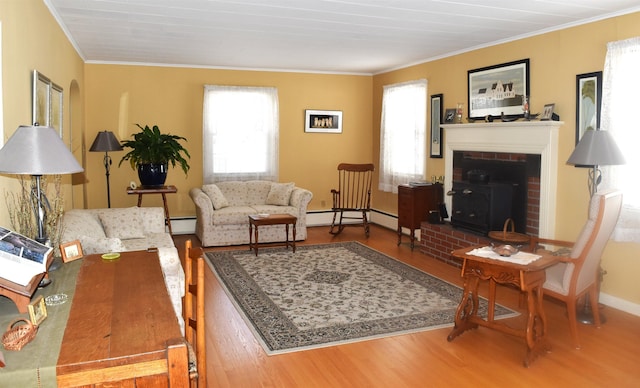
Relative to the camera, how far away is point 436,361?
11.1 feet

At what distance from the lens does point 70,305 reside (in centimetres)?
203

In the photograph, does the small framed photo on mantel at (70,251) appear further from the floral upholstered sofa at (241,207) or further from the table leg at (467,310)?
the floral upholstered sofa at (241,207)

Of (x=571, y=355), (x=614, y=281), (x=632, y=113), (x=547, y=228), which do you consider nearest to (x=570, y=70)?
(x=632, y=113)

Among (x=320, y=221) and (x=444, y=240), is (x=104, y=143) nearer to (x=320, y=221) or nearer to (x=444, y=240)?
(x=320, y=221)

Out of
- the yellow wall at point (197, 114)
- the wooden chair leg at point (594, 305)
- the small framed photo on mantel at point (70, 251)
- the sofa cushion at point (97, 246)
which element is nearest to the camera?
the small framed photo on mantel at point (70, 251)

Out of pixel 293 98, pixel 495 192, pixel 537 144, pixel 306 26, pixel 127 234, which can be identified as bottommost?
pixel 127 234

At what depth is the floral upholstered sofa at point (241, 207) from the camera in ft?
22.6

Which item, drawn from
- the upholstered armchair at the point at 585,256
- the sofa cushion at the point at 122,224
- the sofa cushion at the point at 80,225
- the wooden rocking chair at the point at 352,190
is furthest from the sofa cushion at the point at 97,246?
the wooden rocking chair at the point at 352,190

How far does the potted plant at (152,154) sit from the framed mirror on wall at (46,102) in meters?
1.95

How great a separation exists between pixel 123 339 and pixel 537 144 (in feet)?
14.9

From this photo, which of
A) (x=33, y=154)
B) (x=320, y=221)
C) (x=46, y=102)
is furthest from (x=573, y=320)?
(x=320, y=221)

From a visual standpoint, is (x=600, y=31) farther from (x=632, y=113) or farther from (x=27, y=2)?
(x=27, y=2)

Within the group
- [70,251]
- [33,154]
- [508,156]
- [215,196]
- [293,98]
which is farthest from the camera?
[293,98]

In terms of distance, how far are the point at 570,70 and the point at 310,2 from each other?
262 cm
